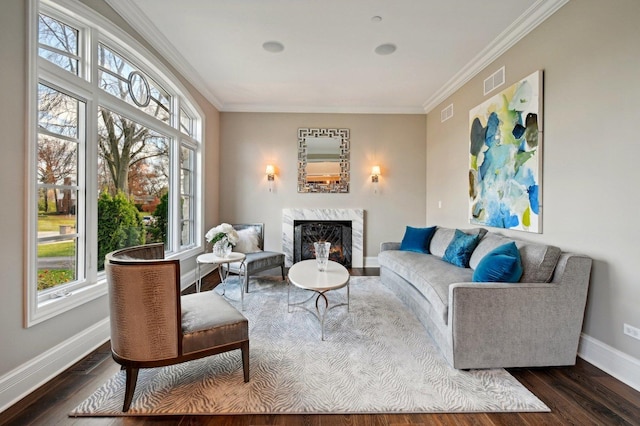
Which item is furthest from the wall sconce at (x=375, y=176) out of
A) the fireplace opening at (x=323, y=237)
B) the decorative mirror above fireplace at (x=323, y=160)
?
the fireplace opening at (x=323, y=237)

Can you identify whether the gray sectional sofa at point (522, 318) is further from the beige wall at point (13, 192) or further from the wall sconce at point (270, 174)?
the wall sconce at point (270, 174)

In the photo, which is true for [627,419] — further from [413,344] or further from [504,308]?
[413,344]

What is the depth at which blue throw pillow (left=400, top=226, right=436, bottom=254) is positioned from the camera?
394cm

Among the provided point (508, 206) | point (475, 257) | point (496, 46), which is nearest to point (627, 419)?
point (475, 257)

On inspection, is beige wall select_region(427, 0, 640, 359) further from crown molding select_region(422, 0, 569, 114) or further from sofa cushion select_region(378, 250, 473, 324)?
sofa cushion select_region(378, 250, 473, 324)

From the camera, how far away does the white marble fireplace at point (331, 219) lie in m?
5.07

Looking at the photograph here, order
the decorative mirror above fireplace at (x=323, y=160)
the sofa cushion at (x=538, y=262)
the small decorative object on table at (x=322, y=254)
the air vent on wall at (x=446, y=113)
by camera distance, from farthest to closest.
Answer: the decorative mirror above fireplace at (x=323, y=160), the air vent on wall at (x=446, y=113), the small decorative object on table at (x=322, y=254), the sofa cushion at (x=538, y=262)

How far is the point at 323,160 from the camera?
5121 mm

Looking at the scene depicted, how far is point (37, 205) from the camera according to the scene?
1.82 meters

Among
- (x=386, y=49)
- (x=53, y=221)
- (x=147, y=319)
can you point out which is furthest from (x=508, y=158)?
(x=53, y=221)

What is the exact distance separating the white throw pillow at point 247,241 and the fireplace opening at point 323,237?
→ 0.86m

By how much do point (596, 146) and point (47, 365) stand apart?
4.33 metres

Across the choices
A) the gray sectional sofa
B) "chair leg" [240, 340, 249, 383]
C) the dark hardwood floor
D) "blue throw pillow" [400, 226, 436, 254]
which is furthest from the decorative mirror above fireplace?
the dark hardwood floor

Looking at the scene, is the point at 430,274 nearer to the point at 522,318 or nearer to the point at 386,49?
the point at 522,318
